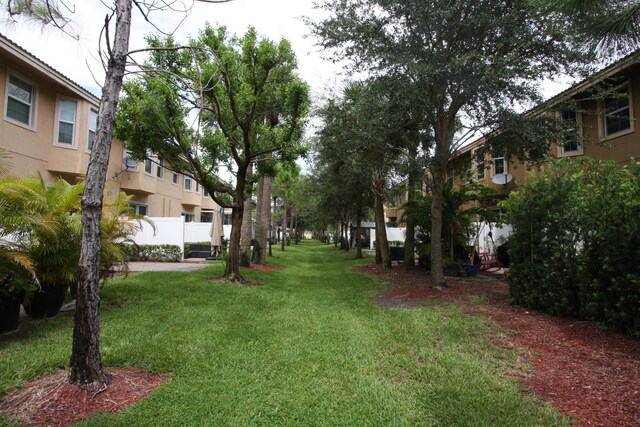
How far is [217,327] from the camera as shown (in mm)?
5359

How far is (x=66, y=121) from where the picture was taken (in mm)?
12359

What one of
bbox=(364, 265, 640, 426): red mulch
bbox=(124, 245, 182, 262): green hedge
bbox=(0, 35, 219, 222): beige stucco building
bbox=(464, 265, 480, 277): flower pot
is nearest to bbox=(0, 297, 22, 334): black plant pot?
bbox=(0, 35, 219, 222): beige stucco building

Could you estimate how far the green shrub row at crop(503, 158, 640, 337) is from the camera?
4.69m

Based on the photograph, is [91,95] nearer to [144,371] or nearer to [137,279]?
[137,279]

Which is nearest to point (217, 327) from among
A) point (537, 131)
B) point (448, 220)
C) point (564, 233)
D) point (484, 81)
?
point (564, 233)

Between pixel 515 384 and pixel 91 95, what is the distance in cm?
1494


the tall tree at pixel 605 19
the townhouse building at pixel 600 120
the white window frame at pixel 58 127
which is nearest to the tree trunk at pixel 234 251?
the townhouse building at pixel 600 120

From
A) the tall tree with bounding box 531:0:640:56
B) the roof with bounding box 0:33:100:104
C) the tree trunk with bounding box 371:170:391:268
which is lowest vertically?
the tree trunk with bounding box 371:170:391:268

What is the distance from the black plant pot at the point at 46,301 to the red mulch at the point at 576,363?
241 inches

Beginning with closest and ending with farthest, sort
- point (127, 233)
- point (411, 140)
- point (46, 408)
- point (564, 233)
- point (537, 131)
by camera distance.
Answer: point (46, 408) → point (564, 233) → point (127, 233) → point (537, 131) → point (411, 140)

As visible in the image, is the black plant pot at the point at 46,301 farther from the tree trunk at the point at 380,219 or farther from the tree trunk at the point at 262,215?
the tree trunk at the point at 380,219

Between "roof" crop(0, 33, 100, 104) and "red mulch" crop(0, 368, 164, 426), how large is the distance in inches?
368

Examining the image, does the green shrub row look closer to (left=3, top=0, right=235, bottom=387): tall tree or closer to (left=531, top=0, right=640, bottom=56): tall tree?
(left=531, top=0, right=640, bottom=56): tall tree

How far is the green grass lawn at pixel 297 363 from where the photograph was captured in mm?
2971
